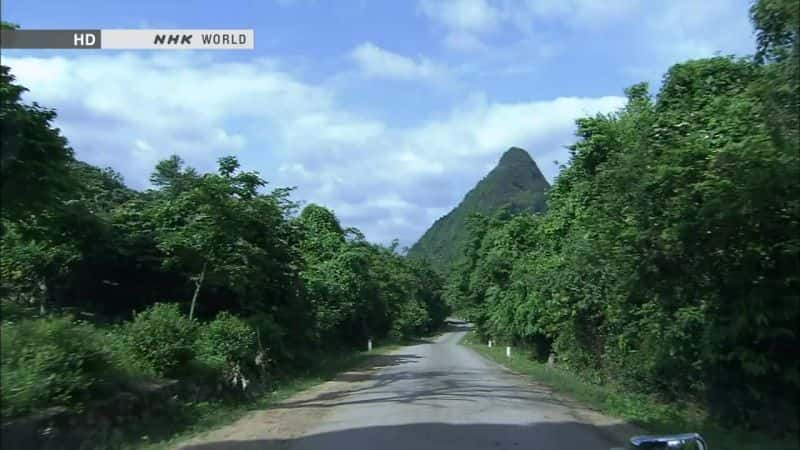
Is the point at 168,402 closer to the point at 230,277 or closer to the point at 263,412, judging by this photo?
the point at 263,412

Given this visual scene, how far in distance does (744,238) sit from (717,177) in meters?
1.16

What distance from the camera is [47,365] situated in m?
10.1

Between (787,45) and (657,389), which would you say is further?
(657,389)

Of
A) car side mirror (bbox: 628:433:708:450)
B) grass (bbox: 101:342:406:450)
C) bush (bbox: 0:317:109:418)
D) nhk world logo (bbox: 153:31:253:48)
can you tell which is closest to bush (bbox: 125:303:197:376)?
grass (bbox: 101:342:406:450)

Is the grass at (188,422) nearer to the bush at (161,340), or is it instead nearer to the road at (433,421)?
the road at (433,421)

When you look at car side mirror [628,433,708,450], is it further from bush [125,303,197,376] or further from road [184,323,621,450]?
bush [125,303,197,376]

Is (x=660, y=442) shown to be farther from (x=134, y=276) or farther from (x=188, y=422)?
(x=134, y=276)

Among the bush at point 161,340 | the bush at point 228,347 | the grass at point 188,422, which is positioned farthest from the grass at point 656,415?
the bush at point 161,340

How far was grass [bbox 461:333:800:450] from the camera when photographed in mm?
11227

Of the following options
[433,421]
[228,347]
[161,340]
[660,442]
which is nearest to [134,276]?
[228,347]

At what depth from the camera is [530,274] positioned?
31.5m

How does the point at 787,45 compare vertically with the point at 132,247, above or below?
above

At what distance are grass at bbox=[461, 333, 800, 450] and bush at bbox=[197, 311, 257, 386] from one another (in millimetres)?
8619

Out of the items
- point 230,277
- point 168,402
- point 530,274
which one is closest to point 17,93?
point 168,402
